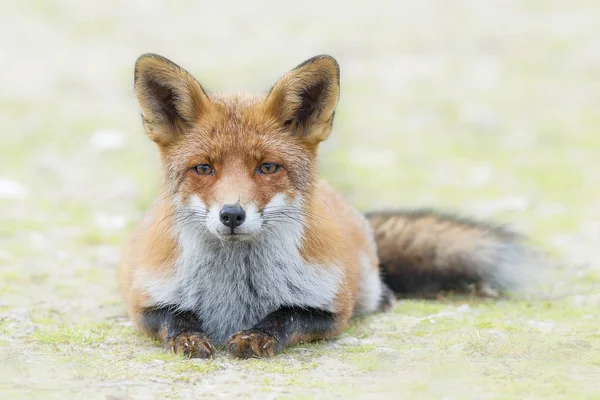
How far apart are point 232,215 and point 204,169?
578 mm

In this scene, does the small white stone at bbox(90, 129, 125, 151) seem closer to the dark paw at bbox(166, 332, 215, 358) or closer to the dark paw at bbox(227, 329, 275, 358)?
the dark paw at bbox(166, 332, 215, 358)

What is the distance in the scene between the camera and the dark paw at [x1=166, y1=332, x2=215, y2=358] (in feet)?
18.5

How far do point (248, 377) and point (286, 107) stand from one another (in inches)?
78.3

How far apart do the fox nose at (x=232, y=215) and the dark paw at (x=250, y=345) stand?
81cm

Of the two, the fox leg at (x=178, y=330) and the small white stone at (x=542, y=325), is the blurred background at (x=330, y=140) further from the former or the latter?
the fox leg at (x=178, y=330)

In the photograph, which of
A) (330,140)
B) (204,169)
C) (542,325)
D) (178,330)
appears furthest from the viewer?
(330,140)

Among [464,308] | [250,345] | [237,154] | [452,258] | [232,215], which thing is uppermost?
[237,154]

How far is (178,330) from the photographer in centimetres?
593

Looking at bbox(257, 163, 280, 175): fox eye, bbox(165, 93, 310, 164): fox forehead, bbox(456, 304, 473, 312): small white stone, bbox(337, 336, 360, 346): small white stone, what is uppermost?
bbox(165, 93, 310, 164): fox forehead

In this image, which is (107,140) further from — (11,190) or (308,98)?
(308,98)

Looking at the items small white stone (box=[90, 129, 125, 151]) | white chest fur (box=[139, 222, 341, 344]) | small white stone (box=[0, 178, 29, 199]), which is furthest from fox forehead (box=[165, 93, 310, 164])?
small white stone (box=[90, 129, 125, 151])

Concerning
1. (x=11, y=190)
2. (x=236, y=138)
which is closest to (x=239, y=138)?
(x=236, y=138)

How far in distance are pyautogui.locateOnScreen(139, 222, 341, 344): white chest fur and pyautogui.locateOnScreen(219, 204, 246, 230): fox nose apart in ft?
2.37

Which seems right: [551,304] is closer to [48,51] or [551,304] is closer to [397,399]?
[397,399]
